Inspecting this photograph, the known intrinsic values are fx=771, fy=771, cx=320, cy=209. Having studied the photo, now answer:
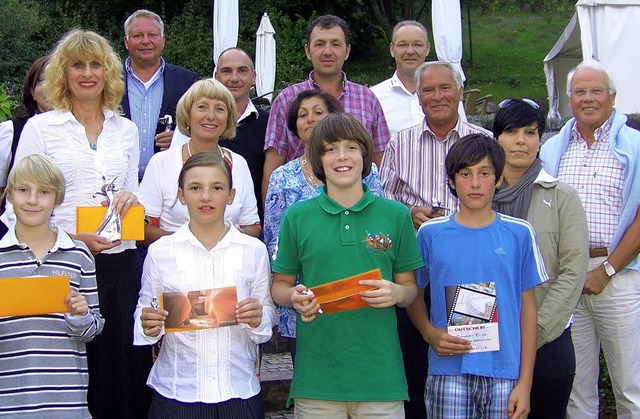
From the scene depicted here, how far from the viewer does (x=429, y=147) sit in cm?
485

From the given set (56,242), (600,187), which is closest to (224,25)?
(600,187)

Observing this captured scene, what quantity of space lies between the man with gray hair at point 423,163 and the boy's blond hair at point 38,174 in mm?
1995

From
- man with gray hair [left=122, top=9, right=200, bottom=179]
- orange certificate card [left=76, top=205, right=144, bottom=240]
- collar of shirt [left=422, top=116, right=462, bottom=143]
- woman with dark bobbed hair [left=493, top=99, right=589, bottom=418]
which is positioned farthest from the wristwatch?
man with gray hair [left=122, top=9, right=200, bottom=179]

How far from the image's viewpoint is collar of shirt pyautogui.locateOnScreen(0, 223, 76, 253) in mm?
3786

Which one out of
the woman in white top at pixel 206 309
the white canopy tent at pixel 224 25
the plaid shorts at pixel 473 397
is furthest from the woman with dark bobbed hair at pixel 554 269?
the white canopy tent at pixel 224 25

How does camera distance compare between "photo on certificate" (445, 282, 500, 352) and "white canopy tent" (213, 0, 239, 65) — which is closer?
"photo on certificate" (445, 282, 500, 352)

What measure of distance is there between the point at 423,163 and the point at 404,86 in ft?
4.21

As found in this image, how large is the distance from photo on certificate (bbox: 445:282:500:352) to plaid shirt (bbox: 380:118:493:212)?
3.14ft

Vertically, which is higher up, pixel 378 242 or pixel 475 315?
pixel 378 242

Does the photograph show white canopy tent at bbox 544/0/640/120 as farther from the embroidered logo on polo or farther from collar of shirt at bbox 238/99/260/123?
the embroidered logo on polo

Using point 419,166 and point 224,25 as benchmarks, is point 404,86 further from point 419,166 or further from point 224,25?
point 224,25

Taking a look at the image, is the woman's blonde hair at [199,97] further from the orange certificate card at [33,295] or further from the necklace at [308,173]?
the orange certificate card at [33,295]

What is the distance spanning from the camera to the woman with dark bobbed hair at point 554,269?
4082 mm

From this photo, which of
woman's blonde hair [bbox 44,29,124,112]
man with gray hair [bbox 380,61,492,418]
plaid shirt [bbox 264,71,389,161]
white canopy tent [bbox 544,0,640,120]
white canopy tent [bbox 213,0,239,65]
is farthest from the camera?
white canopy tent [bbox 213,0,239,65]
